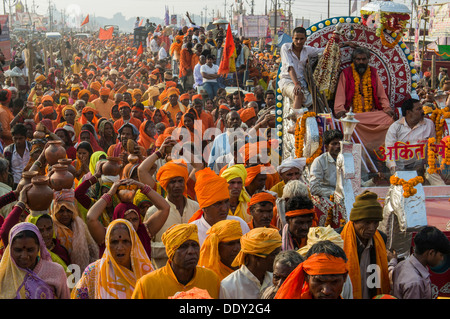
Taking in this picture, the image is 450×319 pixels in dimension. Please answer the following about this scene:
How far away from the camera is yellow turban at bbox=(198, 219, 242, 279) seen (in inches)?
179

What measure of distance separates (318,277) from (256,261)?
0.76m

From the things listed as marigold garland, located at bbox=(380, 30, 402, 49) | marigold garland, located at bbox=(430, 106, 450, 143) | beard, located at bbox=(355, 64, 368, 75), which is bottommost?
marigold garland, located at bbox=(430, 106, 450, 143)

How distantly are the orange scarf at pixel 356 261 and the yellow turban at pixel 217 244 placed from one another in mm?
820

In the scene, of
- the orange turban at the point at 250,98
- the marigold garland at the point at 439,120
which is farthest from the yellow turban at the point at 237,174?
the orange turban at the point at 250,98

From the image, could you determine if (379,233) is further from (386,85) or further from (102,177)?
(386,85)

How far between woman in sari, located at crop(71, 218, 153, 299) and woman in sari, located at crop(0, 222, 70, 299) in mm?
188

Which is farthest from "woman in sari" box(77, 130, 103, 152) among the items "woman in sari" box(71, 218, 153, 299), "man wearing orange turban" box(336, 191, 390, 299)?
"man wearing orange turban" box(336, 191, 390, 299)

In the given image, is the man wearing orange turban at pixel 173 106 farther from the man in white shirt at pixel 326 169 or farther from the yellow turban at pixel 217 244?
the yellow turban at pixel 217 244

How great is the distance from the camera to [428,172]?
722cm

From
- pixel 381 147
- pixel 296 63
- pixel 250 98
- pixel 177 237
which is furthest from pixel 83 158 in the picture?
pixel 250 98

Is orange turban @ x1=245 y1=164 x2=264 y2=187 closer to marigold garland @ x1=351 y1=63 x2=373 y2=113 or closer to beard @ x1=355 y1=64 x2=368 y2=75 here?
marigold garland @ x1=351 y1=63 x2=373 y2=113

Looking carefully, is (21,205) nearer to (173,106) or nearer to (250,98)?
(173,106)

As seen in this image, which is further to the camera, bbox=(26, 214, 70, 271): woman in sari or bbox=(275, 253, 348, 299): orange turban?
bbox=(26, 214, 70, 271): woman in sari
